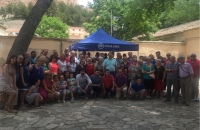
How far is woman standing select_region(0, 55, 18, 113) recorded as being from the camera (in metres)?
6.50

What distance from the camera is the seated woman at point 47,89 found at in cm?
757

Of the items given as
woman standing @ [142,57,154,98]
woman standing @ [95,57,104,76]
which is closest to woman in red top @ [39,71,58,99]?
woman standing @ [95,57,104,76]

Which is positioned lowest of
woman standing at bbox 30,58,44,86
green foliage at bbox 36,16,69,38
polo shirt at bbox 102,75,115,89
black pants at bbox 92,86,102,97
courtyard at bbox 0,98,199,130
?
courtyard at bbox 0,98,199,130

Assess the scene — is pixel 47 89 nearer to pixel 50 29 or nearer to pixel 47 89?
pixel 47 89

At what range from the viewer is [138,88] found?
343 inches

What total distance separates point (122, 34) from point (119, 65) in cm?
1669

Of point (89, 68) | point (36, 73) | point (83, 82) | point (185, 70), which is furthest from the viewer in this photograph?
point (89, 68)

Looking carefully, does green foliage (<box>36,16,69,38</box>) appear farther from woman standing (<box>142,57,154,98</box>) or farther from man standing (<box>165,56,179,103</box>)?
man standing (<box>165,56,179,103</box>)

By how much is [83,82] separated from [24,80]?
2235mm

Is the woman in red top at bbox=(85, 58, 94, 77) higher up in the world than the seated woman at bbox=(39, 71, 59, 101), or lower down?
higher up

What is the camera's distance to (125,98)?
890 cm

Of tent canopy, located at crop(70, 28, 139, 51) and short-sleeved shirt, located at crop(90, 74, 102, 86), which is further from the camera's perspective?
tent canopy, located at crop(70, 28, 139, 51)

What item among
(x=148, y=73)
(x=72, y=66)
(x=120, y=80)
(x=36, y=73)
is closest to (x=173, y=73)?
(x=148, y=73)

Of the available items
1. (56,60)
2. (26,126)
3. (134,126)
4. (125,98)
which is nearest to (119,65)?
(125,98)
